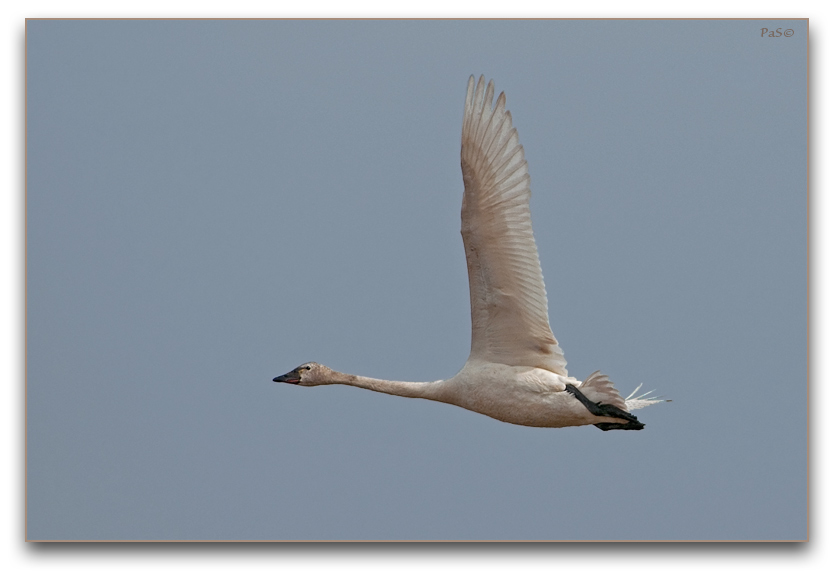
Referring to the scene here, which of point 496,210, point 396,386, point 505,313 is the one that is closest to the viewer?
point 496,210

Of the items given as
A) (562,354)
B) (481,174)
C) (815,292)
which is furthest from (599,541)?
(481,174)

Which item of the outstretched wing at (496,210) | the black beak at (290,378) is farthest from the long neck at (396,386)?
the outstretched wing at (496,210)

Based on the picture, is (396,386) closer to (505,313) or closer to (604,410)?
(505,313)

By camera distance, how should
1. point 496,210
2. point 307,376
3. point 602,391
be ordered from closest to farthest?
point 496,210, point 602,391, point 307,376

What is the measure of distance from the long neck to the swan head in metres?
0.14

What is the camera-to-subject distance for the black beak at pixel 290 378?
10705mm

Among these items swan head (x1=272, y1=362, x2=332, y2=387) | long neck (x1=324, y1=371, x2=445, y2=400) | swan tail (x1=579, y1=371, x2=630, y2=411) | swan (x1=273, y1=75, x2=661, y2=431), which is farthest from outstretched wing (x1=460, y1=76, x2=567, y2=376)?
swan head (x1=272, y1=362, x2=332, y2=387)

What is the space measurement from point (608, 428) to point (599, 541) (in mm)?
1697

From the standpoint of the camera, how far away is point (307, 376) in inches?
420

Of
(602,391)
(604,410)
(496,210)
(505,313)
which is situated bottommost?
(604,410)

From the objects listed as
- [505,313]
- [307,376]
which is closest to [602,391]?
[505,313]

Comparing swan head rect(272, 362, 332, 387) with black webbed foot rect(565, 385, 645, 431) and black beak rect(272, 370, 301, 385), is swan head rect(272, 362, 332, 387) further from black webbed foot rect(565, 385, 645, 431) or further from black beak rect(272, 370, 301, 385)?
black webbed foot rect(565, 385, 645, 431)

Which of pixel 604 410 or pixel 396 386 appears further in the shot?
pixel 396 386

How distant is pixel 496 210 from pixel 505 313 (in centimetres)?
103
